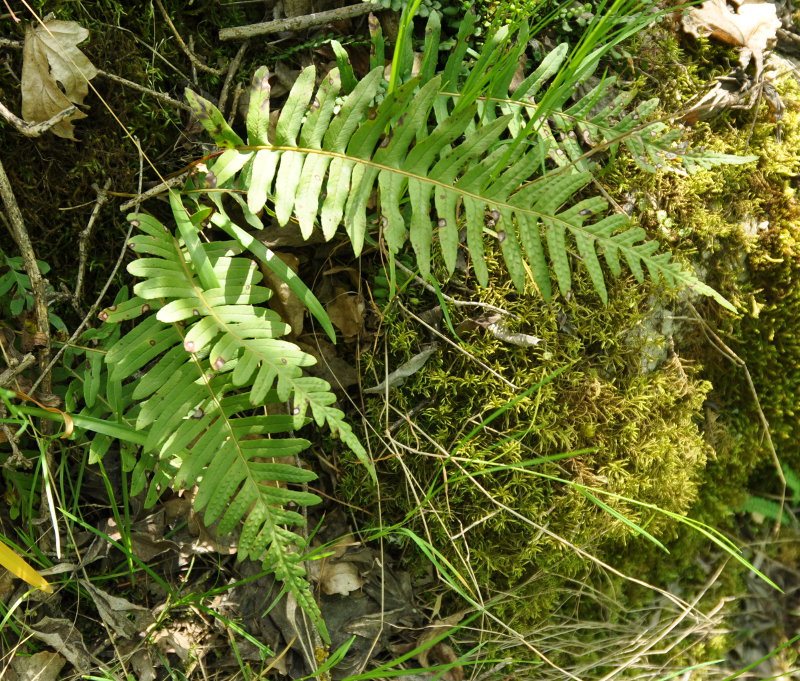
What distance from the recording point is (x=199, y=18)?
2.55 m

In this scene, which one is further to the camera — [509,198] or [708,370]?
[708,370]

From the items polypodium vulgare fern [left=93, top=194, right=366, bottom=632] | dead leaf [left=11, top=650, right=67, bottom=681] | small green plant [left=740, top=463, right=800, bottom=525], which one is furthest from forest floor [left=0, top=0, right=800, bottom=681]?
small green plant [left=740, top=463, right=800, bottom=525]

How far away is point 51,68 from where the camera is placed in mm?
2277

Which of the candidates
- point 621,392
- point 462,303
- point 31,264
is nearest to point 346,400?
point 462,303

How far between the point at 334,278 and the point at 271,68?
2.90 feet

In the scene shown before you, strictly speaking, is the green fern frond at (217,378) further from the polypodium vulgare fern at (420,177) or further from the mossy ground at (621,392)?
the mossy ground at (621,392)

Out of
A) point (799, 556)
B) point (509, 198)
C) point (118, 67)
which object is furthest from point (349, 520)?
point (799, 556)

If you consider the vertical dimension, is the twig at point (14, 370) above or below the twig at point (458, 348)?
above

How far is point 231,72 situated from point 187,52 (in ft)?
0.57

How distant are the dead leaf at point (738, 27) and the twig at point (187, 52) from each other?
200cm

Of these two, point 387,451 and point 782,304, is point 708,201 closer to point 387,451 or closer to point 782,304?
point 782,304

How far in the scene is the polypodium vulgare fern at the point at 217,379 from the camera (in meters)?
Result: 2.00

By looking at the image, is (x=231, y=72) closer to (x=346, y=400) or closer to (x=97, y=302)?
(x=97, y=302)

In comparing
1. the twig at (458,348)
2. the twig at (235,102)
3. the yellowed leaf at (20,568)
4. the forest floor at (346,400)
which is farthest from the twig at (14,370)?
the twig at (458,348)
